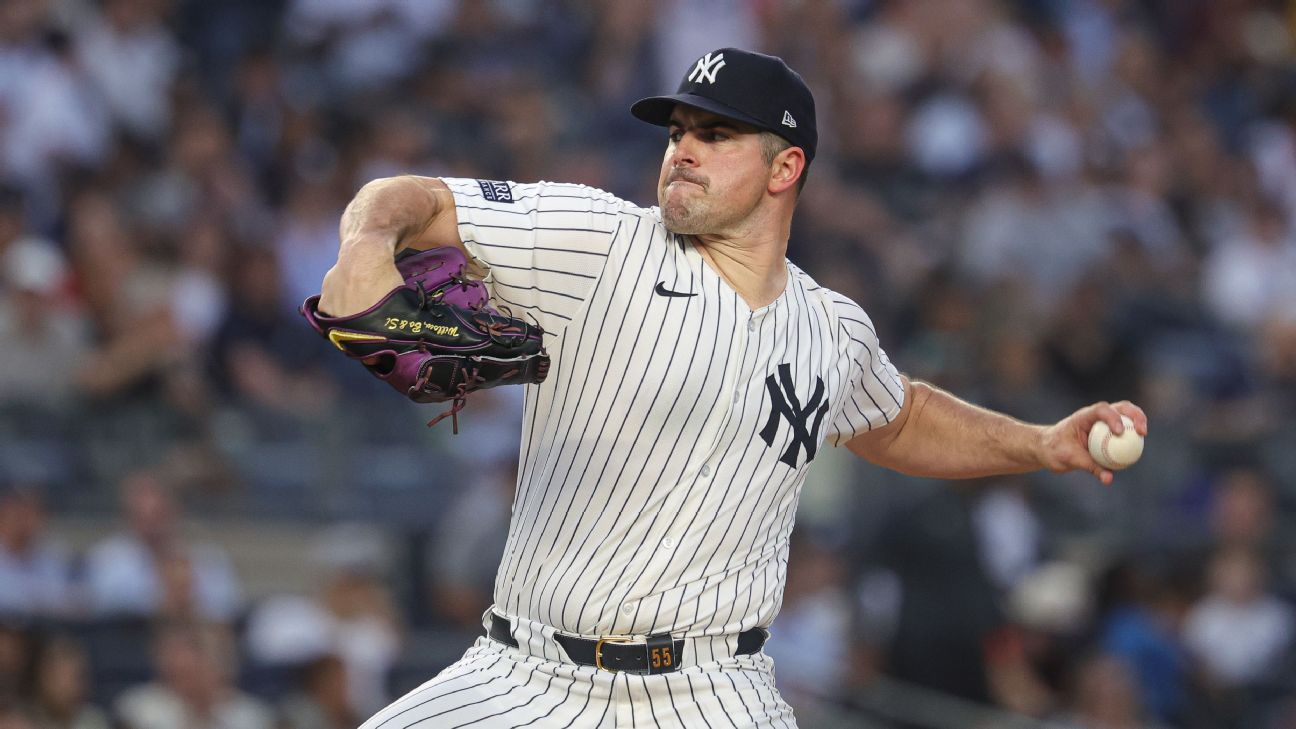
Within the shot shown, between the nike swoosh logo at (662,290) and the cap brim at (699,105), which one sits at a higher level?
the cap brim at (699,105)

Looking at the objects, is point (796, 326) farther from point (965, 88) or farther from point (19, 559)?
point (965, 88)

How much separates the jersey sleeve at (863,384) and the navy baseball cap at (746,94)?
0.46m

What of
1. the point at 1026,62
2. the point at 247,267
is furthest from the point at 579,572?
the point at 1026,62

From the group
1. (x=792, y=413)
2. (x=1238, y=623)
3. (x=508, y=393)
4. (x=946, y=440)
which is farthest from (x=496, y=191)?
(x=1238, y=623)

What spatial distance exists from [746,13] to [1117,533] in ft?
13.2

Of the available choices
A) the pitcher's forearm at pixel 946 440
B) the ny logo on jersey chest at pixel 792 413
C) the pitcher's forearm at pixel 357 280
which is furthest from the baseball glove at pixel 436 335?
the pitcher's forearm at pixel 946 440

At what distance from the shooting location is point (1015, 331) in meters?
8.95

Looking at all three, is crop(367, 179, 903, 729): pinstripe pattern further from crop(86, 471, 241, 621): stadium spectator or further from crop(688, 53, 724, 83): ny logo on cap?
crop(86, 471, 241, 621): stadium spectator

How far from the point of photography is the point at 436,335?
10.0 ft

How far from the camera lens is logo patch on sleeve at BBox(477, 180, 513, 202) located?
3.46 m

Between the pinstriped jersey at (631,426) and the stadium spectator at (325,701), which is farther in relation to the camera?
the stadium spectator at (325,701)

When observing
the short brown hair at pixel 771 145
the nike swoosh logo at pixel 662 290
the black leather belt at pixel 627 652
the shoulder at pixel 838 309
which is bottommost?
the black leather belt at pixel 627 652

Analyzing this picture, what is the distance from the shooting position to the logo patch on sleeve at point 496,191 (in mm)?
3459

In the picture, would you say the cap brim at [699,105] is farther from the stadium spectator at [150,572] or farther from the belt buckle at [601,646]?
the stadium spectator at [150,572]
